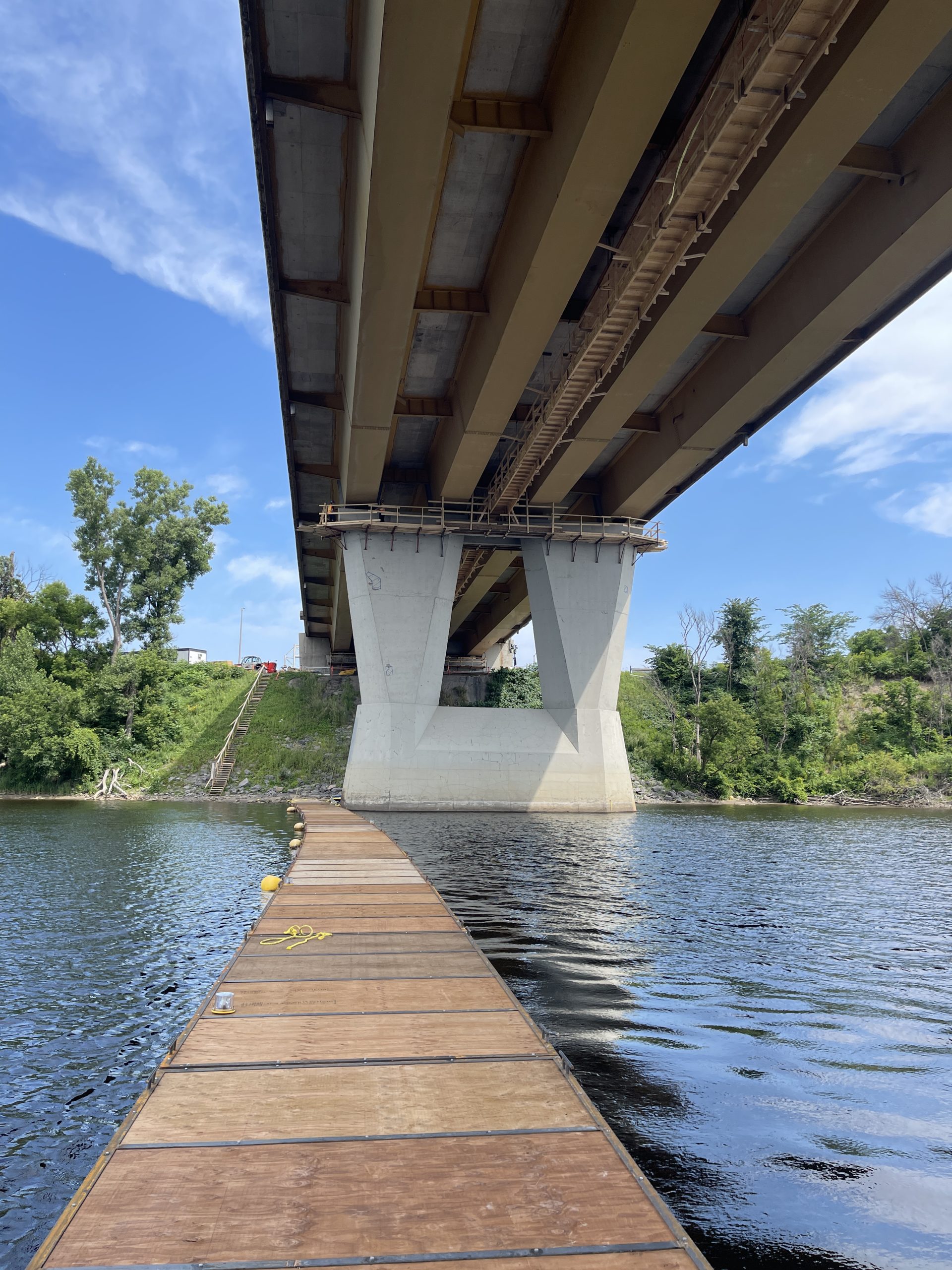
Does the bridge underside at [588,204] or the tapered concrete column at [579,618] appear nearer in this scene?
the bridge underside at [588,204]

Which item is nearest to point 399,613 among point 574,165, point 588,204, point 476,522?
point 476,522

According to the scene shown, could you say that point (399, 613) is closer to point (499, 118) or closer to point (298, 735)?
point (298, 735)

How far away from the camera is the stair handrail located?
37.4 meters

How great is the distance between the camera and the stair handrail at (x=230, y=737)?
37438 millimetres

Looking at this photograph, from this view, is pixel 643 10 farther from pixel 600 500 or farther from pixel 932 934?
pixel 600 500

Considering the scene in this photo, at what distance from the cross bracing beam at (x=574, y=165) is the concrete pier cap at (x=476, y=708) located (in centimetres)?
926

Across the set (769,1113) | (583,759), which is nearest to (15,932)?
(769,1113)

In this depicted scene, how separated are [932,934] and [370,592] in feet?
66.2

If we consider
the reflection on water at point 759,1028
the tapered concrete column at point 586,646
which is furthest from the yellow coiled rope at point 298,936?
the tapered concrete column at point 586,646

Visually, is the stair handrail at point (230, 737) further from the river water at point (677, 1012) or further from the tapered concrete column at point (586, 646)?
the river water at point (677, 1012)

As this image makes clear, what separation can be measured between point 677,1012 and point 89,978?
5231 mm

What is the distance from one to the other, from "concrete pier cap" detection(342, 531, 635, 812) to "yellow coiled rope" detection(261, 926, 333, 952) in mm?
18407

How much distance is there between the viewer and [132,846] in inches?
697

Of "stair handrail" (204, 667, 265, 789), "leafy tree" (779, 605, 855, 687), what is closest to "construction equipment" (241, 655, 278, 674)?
"stair handrail" (204, 667, 265, 789)
